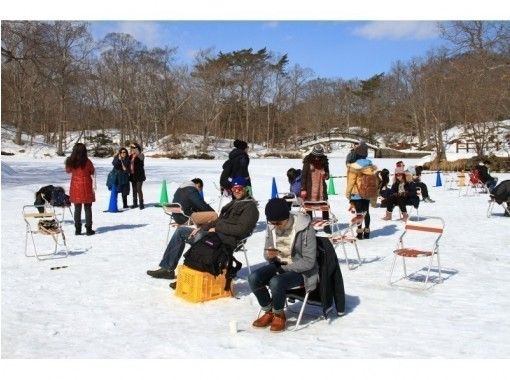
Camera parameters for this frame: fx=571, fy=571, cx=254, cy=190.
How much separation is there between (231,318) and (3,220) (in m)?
8.43

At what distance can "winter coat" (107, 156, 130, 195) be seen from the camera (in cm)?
1359

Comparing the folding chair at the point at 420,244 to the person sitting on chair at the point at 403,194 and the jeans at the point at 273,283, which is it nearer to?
the person sitting on chair at the point at 403,194

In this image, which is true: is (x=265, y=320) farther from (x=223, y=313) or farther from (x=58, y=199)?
(x=58, y=199)

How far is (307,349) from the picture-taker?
15.4 feet

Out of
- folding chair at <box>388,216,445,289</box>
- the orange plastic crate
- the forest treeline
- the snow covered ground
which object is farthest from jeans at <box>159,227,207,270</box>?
the forest treeline

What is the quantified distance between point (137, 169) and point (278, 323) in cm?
917

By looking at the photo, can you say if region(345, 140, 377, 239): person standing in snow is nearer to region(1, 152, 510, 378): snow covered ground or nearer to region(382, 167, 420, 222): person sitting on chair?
region(1, 152, 510, 378): snow covered ground

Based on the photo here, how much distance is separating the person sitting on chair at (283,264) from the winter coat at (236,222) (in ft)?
2.37

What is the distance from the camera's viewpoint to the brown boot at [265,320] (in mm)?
5234

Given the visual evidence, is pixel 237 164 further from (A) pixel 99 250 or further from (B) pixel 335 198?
(B) pixel 335 198

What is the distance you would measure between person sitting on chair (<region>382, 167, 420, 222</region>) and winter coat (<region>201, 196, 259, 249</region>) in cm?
616

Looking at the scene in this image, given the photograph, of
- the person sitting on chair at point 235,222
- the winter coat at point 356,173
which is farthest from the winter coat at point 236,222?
the winter coat at point 356,173

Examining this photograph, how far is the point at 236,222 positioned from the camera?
607 centimetres

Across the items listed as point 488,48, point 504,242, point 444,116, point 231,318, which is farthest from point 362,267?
point 444,116
